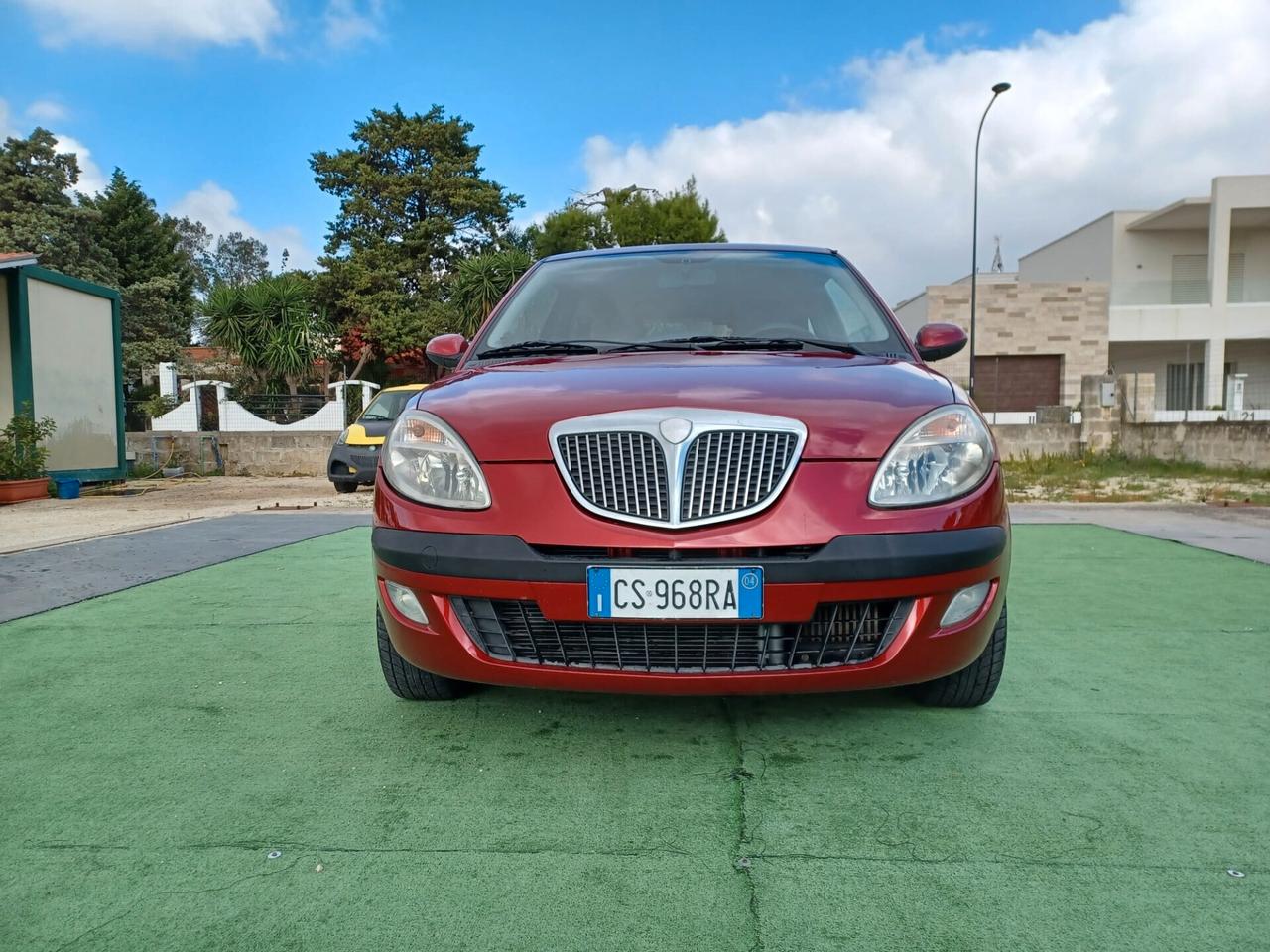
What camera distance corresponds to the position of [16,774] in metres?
2.03

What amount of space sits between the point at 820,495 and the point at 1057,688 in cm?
127

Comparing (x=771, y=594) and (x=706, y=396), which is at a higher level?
(x=706, y=396)

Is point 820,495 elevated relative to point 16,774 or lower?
elevated

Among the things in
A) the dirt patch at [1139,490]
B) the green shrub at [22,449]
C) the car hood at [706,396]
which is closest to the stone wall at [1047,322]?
the dirt patch at [1139,490]

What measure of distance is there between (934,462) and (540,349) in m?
1.27

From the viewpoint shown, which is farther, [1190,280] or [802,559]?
[1190,280]

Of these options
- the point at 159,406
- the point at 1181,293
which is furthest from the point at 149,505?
the point at 1181,293

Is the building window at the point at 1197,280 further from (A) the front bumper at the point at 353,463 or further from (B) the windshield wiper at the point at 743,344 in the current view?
(B) the windshield wiper at the point at 743,344

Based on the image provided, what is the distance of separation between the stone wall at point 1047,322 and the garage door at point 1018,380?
0.22 m

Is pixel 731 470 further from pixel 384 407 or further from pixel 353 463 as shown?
pixel 384 407

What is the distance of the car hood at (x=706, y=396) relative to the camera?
1981 mm

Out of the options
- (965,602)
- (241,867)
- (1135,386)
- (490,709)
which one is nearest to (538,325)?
(490,709)

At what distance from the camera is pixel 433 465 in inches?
82.8

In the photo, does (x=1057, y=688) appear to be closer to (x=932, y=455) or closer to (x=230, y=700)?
(x=932, y=455)
